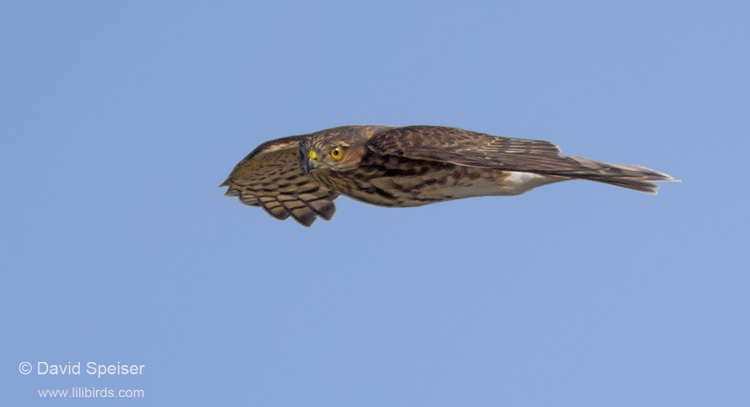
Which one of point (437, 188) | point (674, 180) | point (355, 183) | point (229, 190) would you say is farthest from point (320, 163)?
point (674, 180)

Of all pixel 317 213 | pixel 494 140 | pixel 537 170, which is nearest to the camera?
pixel 537 170

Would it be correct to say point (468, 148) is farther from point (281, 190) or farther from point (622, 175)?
point (281, 190)

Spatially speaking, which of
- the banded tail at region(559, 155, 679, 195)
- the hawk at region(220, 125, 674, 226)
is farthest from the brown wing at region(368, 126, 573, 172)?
the banded tail at region(559, 155, 679, 195)

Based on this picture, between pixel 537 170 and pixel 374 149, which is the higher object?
pixel 374 149

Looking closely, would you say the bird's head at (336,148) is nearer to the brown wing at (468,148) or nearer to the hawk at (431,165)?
the hawk at (431,165)

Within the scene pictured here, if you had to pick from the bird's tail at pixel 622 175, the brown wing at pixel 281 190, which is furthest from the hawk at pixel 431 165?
the brown wing at pixel 281 190

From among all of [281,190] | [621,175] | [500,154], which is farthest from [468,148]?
[281,190]

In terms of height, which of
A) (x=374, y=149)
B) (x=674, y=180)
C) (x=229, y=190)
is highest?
(x=229, y=190)

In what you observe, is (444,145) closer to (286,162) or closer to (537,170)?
(537,170)
